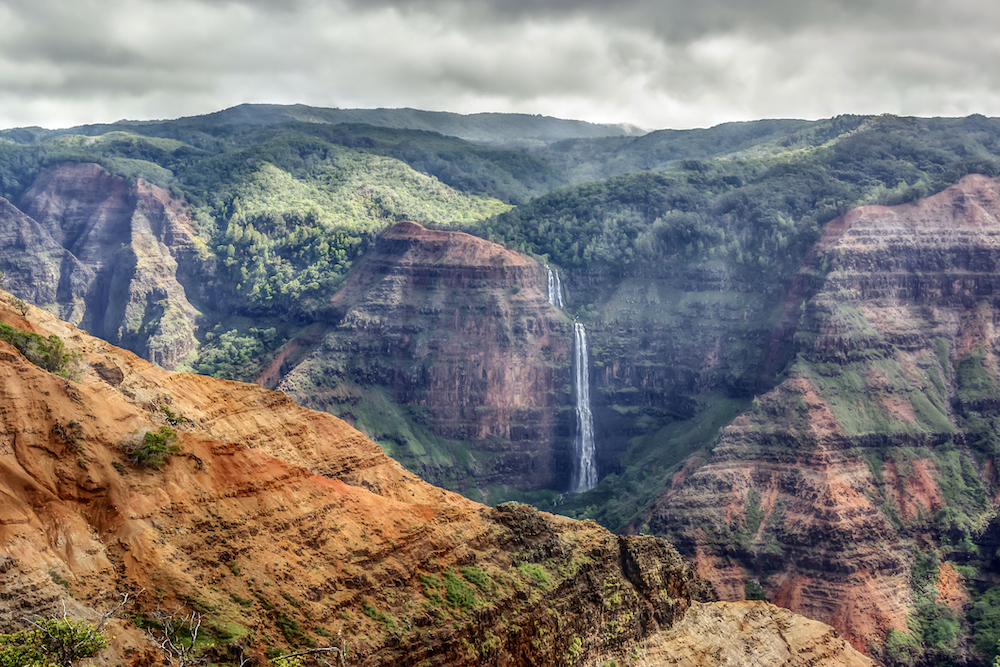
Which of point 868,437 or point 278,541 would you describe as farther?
point 868,437

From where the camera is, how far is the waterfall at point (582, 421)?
602 feet

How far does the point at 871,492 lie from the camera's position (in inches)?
5482

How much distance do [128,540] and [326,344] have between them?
139463 millimetres

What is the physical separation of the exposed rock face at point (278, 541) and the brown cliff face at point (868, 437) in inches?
2582

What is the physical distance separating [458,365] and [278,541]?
131 metres

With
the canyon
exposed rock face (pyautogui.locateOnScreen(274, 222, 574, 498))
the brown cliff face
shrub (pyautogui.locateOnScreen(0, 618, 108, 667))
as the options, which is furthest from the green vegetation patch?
exposed rock face (pyautogui.locateOnScreen(274, 222, 574, 498))

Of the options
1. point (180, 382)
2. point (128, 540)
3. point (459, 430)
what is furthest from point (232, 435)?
point (459, 430)

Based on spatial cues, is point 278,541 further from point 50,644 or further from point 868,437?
point 868,437

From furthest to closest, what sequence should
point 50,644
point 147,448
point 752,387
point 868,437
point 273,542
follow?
point 752,387 → point 868,437 → point 273,542 → point 147,448 → point 50,644

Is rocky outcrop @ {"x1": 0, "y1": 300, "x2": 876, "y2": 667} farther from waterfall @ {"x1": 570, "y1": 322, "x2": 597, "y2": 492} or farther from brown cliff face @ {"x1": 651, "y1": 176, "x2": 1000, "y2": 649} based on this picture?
waterfall @ {"x1": 570, "y1": 322, "x2": 597, "y2": 492}

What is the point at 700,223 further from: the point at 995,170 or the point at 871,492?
the point at 871,492

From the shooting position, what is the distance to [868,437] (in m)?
144

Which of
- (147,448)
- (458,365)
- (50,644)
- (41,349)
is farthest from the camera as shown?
(458,365)

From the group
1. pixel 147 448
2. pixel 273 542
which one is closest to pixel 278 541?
pixel 273 542
